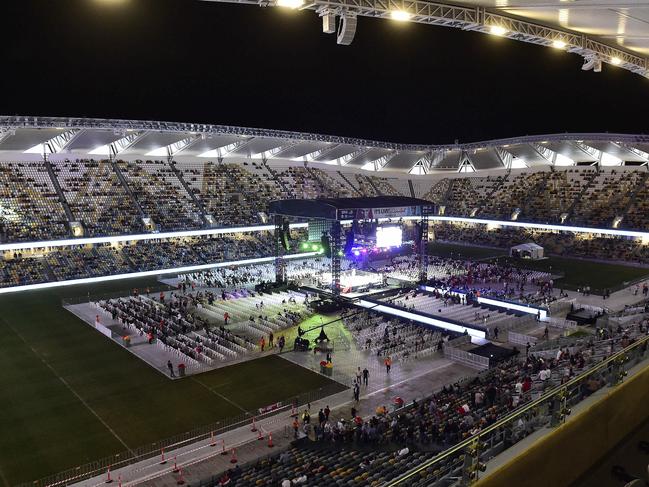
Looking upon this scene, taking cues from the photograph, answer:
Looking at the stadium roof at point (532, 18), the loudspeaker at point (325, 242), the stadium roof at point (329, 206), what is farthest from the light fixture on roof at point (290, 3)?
the loudspeaker at point (325, 242)

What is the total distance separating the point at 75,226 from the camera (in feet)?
162

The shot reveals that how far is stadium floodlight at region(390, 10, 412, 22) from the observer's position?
42.9 feet

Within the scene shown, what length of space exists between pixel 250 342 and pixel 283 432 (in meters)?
10.7

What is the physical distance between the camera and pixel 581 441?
4355 millimetres

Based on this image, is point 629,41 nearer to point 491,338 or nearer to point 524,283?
point 491,338

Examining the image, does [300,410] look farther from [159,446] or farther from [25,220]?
[25,220]

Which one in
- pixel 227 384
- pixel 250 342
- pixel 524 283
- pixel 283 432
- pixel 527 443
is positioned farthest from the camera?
pixel 524 283

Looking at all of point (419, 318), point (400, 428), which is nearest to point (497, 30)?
point (400, 428)

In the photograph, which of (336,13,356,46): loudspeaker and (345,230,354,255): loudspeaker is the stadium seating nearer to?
(345,230,354,255): loudspeaker

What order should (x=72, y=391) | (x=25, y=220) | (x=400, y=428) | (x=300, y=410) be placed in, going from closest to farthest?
(x=400, y=428)
(x=300, y=410)
(x=72, y=391)
(x=25, y=220)

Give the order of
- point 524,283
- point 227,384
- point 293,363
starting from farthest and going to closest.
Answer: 1. point 524,283
2. point 293,363
3. point 227,384

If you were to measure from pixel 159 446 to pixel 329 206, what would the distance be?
23696 millimetres

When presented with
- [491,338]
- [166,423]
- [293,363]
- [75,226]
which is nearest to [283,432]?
[166,423]

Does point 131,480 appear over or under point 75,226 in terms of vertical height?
under
